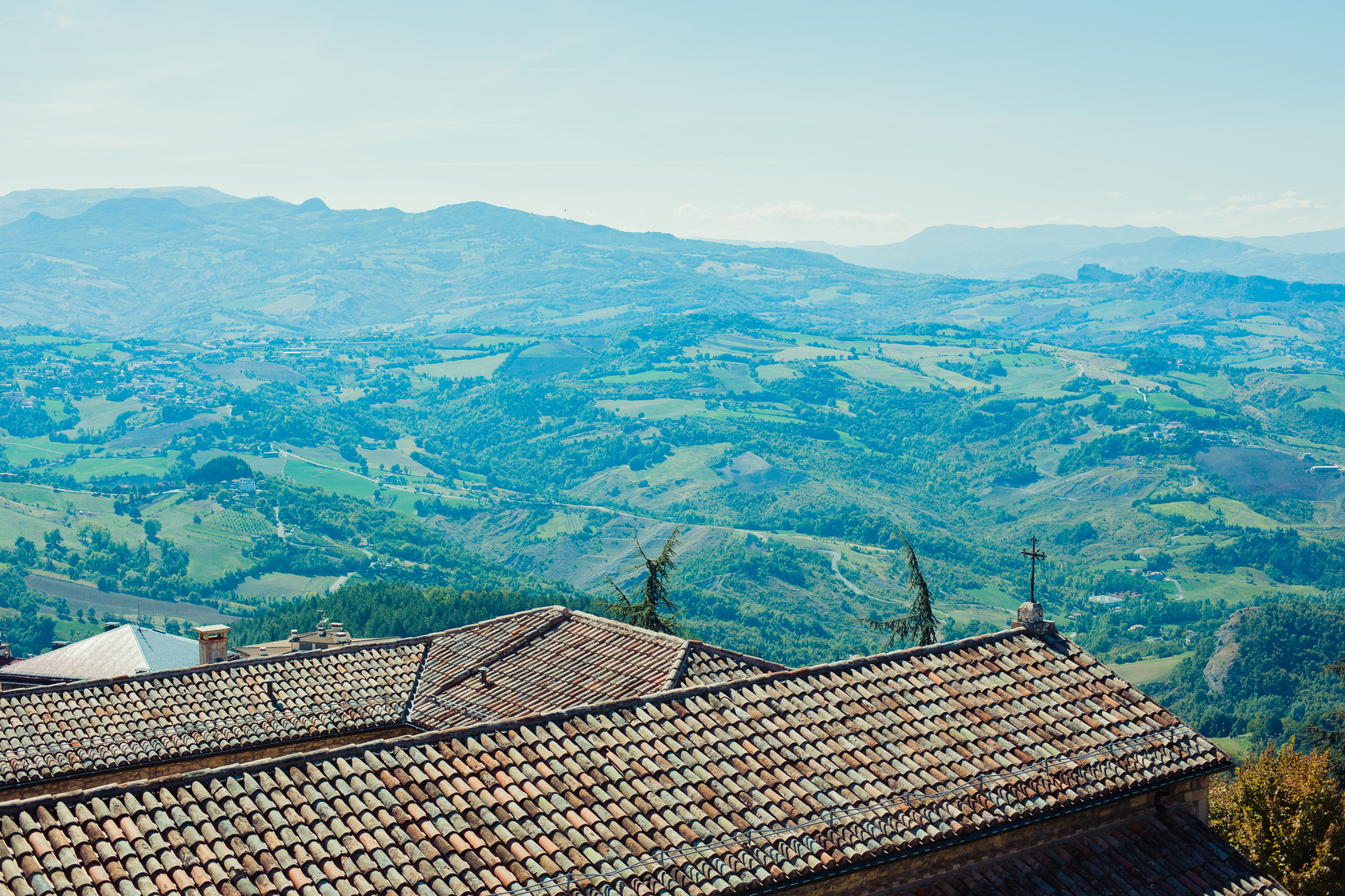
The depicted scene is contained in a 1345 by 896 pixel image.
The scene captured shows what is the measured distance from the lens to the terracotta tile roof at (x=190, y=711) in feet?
59.9

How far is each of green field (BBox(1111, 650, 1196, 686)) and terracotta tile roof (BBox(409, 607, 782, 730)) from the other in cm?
14143

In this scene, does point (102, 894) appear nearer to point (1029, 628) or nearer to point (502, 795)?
point (502, 795)

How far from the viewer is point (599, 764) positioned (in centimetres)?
1262

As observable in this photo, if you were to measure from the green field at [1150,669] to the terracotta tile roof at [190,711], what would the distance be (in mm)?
144301

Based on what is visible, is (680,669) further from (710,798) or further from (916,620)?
(916,620)

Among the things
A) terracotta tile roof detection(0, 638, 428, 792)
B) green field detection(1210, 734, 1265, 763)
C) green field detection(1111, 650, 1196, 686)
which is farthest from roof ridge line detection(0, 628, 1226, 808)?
green field detection(1111, 650, 1196, 686)

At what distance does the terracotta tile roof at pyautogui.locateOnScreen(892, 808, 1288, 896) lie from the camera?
1284 cm

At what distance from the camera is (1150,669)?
161 meters

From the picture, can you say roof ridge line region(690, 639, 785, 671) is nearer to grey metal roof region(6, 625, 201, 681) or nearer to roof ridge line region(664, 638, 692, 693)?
roof ridge line region(664, 638, 692, 693)

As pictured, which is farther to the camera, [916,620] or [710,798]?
[916,620]

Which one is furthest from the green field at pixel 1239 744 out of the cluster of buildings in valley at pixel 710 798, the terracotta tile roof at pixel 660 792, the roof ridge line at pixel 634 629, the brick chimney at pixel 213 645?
the terracotta tile roof at pixel 660 792

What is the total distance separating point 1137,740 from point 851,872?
187 inches

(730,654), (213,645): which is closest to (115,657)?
(213,645)

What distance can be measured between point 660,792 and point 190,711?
36.8ft
